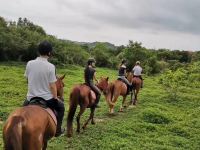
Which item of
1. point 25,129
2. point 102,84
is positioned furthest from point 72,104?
point 25,129

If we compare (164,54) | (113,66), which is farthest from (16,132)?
(164,54)

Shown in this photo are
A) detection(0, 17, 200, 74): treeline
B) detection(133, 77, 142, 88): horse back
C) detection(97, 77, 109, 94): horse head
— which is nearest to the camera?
detection(97, 77, 109, 94): horse head

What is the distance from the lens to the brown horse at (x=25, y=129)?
6773 mm

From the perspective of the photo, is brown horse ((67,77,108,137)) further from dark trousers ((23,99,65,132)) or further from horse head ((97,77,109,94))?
dark trousers ((23,99,65,132))

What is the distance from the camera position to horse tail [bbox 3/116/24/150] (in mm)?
6730

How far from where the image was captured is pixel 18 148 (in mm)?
6719

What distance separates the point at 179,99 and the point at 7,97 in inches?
492

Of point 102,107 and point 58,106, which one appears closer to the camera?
point 58,106

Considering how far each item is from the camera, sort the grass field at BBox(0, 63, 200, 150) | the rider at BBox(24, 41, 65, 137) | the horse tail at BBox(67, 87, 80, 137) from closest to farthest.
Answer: the rider at BBox(24, 41, 65, 137), the grass field at BBox(0, 63, 200, 150), the horse tail at BBox(67, 87, 80, 137)

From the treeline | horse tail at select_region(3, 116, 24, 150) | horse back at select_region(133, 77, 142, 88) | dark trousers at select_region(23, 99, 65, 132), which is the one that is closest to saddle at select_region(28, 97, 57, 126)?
dark trousers at select_region(23, 99, 65, 132)

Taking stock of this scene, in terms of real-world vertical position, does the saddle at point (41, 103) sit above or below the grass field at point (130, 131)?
above

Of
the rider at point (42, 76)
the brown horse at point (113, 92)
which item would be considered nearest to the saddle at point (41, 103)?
the rider at point (42, 76)

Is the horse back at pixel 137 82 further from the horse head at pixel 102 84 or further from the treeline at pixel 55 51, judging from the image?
the treeline at pixel 55 51

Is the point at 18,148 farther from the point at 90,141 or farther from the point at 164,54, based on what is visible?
the point at 164,54
